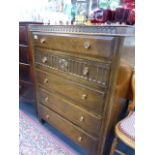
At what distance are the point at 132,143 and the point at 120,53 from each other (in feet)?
1.70

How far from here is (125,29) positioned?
864 mm

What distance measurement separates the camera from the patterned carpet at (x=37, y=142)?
1471mm

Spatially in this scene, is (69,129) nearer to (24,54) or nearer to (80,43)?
(80,43)

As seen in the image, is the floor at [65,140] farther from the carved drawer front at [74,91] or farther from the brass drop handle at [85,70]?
the brass drop handle at [85,70]

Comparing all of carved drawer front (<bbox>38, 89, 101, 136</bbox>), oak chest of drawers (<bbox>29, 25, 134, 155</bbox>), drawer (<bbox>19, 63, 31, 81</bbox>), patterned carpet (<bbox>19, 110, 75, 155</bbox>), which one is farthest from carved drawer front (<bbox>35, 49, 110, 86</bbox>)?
patterned carpet (<bbox>19, 110, 75, 155</bbox>)

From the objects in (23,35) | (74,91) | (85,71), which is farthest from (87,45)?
(23,35)

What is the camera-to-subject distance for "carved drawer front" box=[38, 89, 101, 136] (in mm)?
1149

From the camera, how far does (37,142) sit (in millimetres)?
1582

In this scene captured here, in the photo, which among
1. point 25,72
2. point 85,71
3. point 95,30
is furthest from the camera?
point 25,72

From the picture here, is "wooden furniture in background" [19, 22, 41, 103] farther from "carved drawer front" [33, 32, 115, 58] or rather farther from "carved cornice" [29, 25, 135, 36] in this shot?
"carved cornice" [29, 25, 135, 36]

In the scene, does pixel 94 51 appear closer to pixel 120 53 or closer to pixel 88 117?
pixel 120 53

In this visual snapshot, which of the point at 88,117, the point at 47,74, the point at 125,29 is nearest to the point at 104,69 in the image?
the point at 125,29

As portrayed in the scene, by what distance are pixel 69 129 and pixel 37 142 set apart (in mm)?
419
